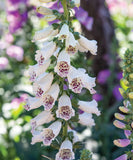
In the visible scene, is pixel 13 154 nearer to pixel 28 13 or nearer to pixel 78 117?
pixel 78 117

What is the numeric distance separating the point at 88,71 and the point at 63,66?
0.41 m

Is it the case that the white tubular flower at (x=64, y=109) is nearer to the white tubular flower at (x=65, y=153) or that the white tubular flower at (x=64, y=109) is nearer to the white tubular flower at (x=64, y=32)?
the white tubular flower at (x=65, y=153)

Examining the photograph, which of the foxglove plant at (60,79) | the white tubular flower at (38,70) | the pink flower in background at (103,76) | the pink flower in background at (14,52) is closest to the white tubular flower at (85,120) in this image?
the foxglove plant at (60,79)

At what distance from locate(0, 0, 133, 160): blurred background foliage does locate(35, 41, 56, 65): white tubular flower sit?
0.24m

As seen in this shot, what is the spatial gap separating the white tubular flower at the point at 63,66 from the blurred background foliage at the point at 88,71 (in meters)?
0.22

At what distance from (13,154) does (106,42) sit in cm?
130

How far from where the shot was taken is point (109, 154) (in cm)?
238

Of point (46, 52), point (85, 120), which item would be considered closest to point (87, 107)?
point (85, 120)

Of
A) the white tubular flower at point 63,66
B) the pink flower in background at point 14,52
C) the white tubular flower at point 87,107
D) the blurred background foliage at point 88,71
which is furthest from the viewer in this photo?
the pink flower in background at point 14,52

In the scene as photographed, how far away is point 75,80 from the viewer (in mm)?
1299

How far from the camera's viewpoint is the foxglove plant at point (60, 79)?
1282mm

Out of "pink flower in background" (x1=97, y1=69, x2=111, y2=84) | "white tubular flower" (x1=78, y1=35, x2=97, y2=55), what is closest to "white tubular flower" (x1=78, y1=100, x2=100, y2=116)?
"white tubular flower" (x1=78, y1=35, x2=97, y2=55)

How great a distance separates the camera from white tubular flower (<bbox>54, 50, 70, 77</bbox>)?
4.12 feet

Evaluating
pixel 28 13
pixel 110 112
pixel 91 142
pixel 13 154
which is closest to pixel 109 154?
pixel 91 142
